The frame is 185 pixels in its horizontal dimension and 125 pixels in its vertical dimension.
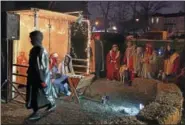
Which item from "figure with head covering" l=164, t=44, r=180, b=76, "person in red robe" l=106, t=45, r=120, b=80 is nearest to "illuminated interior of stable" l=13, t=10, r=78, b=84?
"person in red robe" l=106, t=45, r=120, b=80

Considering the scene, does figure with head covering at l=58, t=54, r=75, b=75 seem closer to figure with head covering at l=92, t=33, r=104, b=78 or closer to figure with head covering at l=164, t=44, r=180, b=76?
figure with head covering at l=92, t=33, r=104, b=78

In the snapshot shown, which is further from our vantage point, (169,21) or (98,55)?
(169,21)

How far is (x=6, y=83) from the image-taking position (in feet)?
26.0

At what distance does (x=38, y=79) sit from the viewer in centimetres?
603

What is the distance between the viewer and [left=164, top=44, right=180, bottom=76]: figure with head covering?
12.8 meters

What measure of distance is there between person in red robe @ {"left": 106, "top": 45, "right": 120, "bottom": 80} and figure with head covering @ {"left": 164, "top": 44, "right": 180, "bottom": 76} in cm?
211

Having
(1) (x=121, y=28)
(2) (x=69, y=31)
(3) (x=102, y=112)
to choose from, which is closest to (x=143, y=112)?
(3) (x=102, y=112)


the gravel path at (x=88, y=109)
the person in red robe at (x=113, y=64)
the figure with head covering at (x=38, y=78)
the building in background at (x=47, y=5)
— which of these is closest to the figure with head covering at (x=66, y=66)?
the gravel path at (x=88, y=109)

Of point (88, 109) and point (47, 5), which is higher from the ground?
point (47, 5)

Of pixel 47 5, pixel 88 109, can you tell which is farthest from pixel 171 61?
pixel 47 5

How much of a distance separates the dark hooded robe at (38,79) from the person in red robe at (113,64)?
733 cm

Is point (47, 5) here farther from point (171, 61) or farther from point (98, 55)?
point (171, 61)

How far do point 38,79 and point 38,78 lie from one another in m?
0.02

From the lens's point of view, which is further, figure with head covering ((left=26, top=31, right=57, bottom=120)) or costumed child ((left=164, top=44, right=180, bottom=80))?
costumed child ((left=164, top=44, right=180, bottom=80))
